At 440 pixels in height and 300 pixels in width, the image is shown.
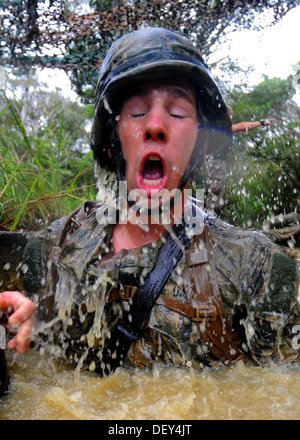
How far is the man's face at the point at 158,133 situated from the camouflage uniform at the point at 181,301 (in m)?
0.37

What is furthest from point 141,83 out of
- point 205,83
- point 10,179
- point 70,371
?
point 10,179

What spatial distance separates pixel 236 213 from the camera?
Result: 7.45 meters

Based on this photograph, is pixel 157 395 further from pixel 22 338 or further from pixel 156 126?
pixel 156 126

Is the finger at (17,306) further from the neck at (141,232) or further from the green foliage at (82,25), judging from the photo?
the green foliage at (82,25)

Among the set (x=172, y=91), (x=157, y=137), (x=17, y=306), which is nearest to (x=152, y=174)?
(x=157, y=137)

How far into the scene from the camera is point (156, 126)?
1.91 meters

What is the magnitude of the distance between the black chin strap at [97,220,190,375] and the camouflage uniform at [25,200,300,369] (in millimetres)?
35

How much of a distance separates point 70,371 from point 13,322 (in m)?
0.67

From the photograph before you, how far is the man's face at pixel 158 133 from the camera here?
1964 mm

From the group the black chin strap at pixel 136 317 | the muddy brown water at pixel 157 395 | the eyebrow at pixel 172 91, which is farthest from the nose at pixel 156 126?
the muddy brown water at pixel 157 395

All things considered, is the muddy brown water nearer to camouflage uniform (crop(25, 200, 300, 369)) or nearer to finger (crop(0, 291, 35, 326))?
camouflage uniform (crop(25, 200, 300, 369))

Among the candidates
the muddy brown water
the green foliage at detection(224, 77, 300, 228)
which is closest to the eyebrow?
the muddy brown water

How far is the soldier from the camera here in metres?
1.86

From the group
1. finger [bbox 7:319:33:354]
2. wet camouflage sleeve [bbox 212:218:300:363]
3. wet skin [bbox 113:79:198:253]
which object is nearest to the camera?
finger [bbox 7:319:33:354]
